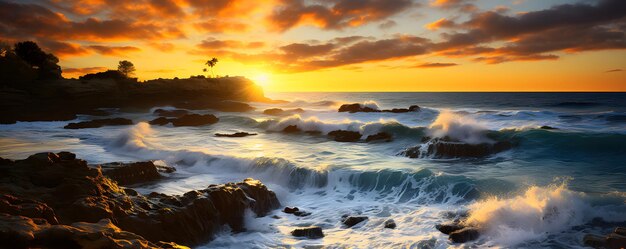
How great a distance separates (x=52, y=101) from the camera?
52.4 m

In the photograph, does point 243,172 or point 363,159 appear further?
point 363,159

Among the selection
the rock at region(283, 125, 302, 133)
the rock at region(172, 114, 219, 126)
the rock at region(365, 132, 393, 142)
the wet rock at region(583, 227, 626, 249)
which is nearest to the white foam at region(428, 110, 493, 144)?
the rock at region(365, 132, 393, 142)

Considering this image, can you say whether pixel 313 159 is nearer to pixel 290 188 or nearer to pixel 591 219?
pixel 290 188

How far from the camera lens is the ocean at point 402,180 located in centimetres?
951

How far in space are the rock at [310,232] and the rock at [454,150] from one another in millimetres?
11505

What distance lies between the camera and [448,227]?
9547 millimetres

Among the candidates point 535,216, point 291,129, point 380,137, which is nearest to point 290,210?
point 535,216

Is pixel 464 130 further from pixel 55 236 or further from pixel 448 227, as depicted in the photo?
pixel 55 236

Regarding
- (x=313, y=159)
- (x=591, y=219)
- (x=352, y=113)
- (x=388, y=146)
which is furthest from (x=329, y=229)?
(x=352, y=113)

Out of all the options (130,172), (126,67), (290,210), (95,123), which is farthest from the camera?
(126,67)

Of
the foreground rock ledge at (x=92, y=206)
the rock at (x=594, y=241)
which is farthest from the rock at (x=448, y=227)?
the foreground rock ledge at (x=92, y=206)

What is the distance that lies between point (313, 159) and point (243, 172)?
3.99m

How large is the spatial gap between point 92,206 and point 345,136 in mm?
21578

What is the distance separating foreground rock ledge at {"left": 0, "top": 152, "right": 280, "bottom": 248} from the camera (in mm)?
5537
